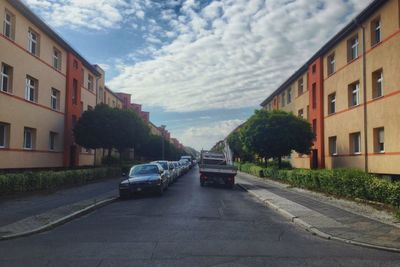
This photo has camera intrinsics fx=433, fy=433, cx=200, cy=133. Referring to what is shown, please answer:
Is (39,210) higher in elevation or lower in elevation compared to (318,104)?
lower

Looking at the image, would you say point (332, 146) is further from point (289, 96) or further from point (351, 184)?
point (351, 184)

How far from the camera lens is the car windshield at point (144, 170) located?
21.2 metres

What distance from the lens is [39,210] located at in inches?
549

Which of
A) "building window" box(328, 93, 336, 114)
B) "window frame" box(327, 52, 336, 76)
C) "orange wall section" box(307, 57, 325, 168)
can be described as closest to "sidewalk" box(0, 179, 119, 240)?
"building window" box(328, 93, 336, 114)

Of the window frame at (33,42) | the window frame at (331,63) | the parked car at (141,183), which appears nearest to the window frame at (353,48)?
the window frame at (331,63)

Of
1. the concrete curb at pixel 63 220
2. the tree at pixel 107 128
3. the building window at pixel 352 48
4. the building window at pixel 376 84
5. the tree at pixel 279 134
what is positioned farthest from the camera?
the tree at pixel 107 128

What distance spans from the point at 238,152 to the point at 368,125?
39.5 meters

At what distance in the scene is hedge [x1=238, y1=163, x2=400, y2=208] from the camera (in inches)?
563

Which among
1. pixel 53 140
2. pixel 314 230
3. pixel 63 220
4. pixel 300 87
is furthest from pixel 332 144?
pixel 63 220

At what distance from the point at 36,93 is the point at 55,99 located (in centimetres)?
439

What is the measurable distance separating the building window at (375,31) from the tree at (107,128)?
2193 cm

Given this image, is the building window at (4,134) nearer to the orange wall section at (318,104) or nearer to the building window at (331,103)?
the building window at (331,103)

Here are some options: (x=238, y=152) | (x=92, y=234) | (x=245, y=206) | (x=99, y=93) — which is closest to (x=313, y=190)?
(x=245, y=206)

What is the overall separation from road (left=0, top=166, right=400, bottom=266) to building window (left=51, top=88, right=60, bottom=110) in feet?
72.8
